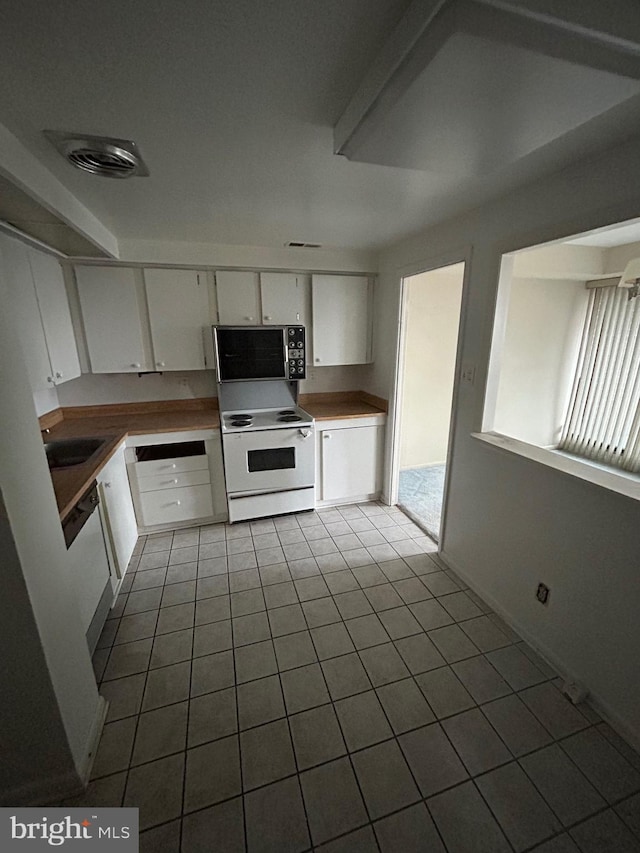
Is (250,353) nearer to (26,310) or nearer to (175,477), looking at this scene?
(175,477)

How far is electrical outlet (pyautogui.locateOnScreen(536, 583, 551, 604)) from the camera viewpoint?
5.41 ft

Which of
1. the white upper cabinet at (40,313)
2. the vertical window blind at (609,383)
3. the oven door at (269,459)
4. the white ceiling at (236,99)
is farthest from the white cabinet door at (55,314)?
the vertical window blind at (609,383)

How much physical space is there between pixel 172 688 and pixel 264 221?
2.52 meters

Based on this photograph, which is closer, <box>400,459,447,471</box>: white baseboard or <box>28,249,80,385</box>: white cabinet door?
<box>28,249,80,385</box>: white cabinet door

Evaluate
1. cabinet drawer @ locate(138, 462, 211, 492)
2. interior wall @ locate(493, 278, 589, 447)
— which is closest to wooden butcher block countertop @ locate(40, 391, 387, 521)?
cabinet drawer @ locate(138, 462, 211, 492)

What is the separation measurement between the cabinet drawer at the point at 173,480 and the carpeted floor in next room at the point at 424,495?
5.77 feet

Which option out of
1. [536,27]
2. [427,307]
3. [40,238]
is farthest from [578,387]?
[40,238]

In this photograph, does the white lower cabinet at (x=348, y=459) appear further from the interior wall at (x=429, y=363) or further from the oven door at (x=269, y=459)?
the interior wall at (x=429, y=363)

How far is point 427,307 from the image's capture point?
144 inches

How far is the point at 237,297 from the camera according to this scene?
9.02 ft

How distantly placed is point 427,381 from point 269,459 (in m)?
2.11

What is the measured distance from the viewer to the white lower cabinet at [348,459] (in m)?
2.94

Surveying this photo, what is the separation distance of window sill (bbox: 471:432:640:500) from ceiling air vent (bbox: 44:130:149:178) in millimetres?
2087

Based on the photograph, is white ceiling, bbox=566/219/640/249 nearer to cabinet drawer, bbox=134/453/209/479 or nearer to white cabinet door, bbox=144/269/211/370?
white cabinet door, bbox=144/269/211/370
